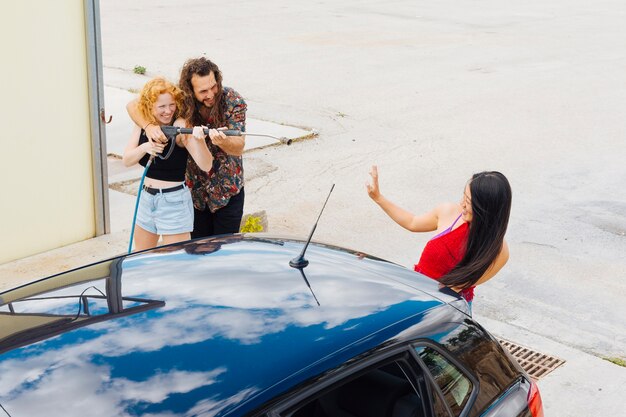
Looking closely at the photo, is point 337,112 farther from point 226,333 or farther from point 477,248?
point 226,333

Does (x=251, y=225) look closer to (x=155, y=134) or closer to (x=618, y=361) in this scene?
(x=155, y=134)

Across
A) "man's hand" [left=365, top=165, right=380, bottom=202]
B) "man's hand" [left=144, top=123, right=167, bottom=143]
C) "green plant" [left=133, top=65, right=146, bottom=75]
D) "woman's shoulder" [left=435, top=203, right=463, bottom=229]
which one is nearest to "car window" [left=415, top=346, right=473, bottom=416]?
"woman's shoulder" [left=435, top=203, right=463, bottom=229]

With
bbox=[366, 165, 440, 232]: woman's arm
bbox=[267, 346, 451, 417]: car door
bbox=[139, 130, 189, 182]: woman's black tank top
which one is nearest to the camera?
bbox=[267, 346, 451, 417]: car door

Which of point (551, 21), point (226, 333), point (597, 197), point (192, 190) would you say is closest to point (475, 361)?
point (226, 333)

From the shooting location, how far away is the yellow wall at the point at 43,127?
22.5ft

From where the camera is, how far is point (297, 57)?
17.7m

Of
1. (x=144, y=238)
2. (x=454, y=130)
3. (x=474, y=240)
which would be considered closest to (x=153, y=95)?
(x=144, y=238)

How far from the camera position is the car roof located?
8.87ft

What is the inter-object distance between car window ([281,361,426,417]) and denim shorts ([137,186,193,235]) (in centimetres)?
263

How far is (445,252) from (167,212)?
1915 millimetres

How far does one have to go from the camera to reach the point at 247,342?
294 centimetres

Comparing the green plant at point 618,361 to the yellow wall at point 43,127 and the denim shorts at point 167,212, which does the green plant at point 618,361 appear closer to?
the denim shorts at point 167,212

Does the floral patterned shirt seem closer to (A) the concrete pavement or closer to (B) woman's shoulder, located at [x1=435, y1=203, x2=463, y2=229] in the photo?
(B) woman's shoulder, located at [x1=435, y1=203, x2=463, y2=229]

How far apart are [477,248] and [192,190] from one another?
215 cm
